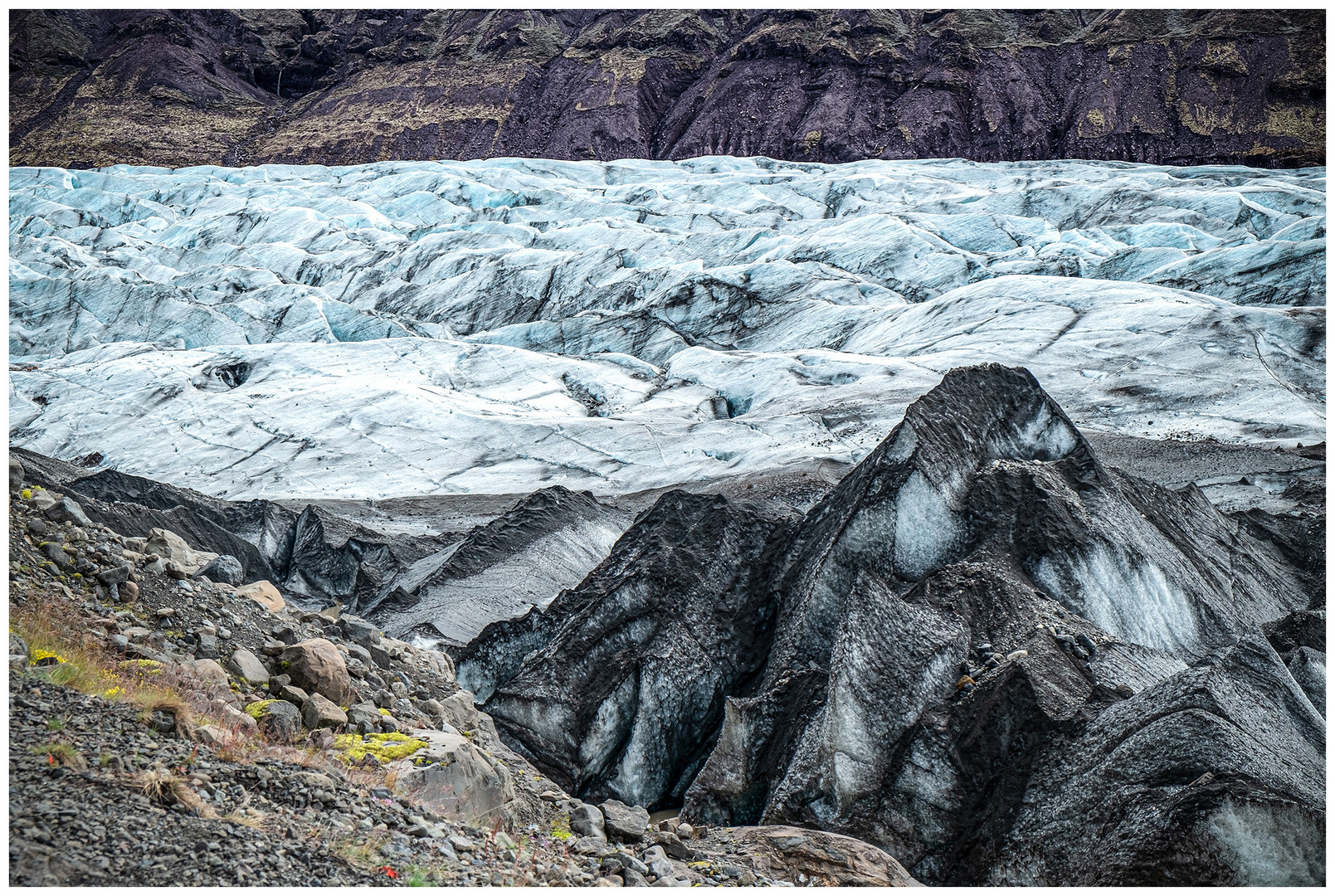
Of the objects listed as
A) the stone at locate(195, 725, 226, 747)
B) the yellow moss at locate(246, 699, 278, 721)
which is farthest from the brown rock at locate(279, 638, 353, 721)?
the stone at locate(195, 725, 226, 747)

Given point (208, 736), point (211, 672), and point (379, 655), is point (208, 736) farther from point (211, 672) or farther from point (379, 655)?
point (379, 655)

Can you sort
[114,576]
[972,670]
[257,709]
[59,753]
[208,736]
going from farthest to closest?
[972,670]
[114,576]
[257,709]
[208,736]
[59,753]

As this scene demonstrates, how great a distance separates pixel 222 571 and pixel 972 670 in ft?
25.1

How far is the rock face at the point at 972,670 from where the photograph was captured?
24.2ft

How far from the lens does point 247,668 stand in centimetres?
646

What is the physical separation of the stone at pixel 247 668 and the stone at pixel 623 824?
2459 mm

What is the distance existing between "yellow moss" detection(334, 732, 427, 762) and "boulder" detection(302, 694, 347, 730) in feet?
0.35

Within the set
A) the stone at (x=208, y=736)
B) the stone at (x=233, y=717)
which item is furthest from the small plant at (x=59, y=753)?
the stone at (x=233, y=717)

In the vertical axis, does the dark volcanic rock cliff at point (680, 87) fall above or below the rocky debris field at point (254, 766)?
above

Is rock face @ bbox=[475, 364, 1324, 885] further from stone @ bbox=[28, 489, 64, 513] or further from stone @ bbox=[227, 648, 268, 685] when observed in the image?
stone @ bbox=[28, 489, 64, 513]

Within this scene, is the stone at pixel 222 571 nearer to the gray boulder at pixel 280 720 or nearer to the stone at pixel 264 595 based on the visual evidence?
Result: the stone at pixel 264 595

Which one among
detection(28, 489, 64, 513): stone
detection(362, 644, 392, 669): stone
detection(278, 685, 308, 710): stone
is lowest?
detection(362, 644, 392, 669): stone

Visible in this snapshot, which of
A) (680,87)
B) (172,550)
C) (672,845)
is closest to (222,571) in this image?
(172,550)

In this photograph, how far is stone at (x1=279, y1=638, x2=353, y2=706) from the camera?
6.51 meters
